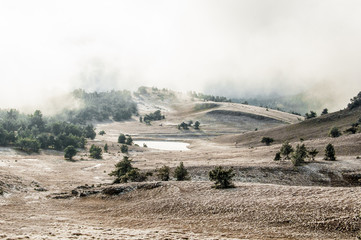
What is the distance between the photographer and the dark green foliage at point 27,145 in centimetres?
9850

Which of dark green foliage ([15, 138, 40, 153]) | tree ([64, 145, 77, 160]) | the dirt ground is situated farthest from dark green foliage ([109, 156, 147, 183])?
dark green foliage ([15, 138, 40, 153])

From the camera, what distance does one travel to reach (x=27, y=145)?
98.8 metres

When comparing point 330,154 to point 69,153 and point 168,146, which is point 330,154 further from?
point 168,146

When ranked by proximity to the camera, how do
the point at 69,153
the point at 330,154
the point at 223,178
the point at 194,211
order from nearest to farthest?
the point at 194,211, the point at 223,178, the point at 330,154, the point at 69,153

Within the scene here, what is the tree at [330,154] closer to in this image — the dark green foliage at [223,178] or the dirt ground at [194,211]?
the dirt ground at [194,211]

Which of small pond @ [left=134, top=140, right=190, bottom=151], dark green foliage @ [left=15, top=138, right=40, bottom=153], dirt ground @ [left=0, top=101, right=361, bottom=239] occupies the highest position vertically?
dark green foliage @ [left=15, top=138, right=40, bottom=153]

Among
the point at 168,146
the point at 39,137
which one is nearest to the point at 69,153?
the point at 39,137

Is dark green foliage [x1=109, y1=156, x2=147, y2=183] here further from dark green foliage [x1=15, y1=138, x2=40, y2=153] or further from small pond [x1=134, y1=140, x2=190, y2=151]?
small pond [x1=134, y1=140, x2=190, y2=151]

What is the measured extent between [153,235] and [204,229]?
5121mm

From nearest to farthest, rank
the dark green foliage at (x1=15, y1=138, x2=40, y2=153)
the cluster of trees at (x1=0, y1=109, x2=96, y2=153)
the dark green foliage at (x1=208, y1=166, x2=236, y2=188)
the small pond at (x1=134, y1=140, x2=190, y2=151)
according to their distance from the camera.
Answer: the dark green foliage at (x1=208, y1=166, x2=236, y2=188) → the dark green foliage at (x1=15, y1=138, x2=40, y2=153) → the cluster of trees at (x1=0, y1=109, x2=96, y2=153) → the small pond at (x1=134, y1=140, x2=190, y2=151)

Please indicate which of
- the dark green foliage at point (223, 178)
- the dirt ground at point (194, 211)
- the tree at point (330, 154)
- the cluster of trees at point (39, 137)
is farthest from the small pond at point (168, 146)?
the dark green foliage at point (223, 178)

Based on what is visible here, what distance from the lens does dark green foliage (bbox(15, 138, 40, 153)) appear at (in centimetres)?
9850

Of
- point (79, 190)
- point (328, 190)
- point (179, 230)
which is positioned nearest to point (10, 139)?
point (79, 190)

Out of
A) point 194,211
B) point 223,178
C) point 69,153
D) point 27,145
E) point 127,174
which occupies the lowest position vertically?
point 194,211
